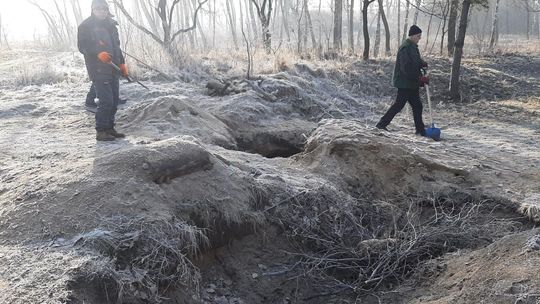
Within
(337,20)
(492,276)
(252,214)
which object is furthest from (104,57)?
(337,20)

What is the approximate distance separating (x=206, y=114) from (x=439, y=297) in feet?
14.3

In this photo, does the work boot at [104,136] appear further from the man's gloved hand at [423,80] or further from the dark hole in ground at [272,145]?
the man's gloved hand at [423,80]

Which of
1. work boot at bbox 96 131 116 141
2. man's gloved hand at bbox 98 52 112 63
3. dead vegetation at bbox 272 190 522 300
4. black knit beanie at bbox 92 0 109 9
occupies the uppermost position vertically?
black knit beanie at bbox 92 0 109 9

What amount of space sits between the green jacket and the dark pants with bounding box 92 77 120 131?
4.31 metres

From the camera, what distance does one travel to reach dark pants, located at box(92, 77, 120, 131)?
525cm

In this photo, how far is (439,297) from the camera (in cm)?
325

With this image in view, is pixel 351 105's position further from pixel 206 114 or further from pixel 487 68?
pixel 487 68

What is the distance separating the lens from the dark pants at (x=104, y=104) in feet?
17.2

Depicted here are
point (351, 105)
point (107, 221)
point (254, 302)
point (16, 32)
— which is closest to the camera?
point (107, 221)

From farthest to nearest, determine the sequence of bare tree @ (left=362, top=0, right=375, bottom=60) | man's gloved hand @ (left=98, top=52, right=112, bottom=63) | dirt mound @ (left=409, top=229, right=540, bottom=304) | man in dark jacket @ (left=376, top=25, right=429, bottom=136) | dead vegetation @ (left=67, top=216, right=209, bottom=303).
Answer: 1. bare tree @ (left=362, top=0, right=375, bottom=60)
2. man in dark jacket @ (left=376, top=25, right=429, bottom=136)
3. man's gloved hand @ (left=98, top=52, right=112, bottom=63)
4. dead vegetation @ (left=67, top=216, right=209, bottom=303)
5. dirt mound @ (left=409, top=229, right=540, bottom=304)

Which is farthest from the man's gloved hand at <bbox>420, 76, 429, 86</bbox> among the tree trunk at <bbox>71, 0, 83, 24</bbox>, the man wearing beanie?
the tree trunk at <bbox>71, 0, 83, 24</bbox>

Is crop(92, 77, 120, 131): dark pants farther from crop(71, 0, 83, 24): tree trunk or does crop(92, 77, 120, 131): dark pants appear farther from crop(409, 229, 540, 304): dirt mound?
crop(71, 0, 83, 24): tree trunk

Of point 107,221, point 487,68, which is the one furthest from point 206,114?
point 487,68

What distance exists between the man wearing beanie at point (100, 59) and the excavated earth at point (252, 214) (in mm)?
328
